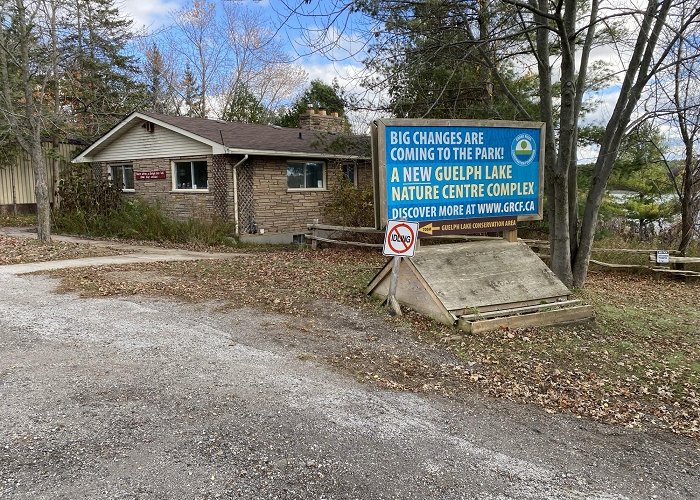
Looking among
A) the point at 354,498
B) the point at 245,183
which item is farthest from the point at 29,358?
the point at 245,183

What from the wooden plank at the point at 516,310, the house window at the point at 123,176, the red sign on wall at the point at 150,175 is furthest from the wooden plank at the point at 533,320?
the house window at the point at 123,176

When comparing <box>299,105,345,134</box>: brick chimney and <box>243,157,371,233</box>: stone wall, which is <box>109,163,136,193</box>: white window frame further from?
<box>299,105,345,134</box>: brick chimney

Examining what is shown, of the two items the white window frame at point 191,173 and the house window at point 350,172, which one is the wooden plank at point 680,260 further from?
the white window frame at point 191,173

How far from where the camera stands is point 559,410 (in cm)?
433

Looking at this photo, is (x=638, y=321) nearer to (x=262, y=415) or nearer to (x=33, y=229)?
(x=262, y=415)

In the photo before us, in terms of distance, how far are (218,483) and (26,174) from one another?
26488 mm

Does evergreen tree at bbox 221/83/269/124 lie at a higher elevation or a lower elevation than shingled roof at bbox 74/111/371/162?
higher

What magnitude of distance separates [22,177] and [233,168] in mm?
14289

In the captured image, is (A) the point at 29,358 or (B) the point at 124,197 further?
(B) the point at 124,197

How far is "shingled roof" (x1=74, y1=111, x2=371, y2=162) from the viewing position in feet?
52.0

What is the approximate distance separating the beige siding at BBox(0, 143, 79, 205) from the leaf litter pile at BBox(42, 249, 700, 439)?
1689cm

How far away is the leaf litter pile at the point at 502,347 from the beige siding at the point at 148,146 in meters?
7.69

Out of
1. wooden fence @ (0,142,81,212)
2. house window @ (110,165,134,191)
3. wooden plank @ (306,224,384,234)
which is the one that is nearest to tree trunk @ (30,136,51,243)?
house window @ (110,165,134,191)

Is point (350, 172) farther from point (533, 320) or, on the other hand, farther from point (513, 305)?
point (533, 320)
